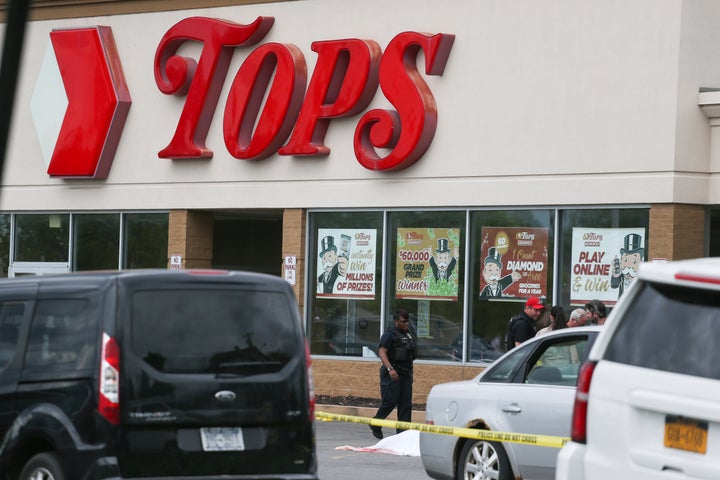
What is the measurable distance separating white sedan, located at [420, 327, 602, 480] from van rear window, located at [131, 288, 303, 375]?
2732 mm

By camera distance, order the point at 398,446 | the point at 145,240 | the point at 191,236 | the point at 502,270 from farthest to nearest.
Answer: the point at 145,240 → the point at 191,236 → the point at 502,270 → the point at 398,446

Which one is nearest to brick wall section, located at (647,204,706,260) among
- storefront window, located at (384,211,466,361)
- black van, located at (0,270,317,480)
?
storefront window, located at (384,211,466,361)

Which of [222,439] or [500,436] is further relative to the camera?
[500,436]

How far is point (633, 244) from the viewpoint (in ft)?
68.9

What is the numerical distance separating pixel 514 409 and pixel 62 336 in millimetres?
4109

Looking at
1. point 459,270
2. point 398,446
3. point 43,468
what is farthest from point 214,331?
point 459,270

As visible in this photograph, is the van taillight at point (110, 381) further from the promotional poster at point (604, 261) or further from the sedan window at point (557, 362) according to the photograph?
the promotional poster at point (604, 261)

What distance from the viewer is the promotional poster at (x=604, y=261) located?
21.0m

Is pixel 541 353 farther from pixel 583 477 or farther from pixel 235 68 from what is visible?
pixel 235 68

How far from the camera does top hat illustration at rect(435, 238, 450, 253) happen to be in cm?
2320

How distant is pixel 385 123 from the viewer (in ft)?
76.3

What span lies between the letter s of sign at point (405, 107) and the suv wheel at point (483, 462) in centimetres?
1094

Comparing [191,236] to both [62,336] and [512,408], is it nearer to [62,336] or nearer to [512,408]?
[512,408]

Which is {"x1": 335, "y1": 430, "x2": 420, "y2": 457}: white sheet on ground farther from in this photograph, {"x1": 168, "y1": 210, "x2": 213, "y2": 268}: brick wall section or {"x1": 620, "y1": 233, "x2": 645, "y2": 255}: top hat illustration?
{"x1": 168, "y1": 210, "x2": 213, "y2": 268}: brick wall section
